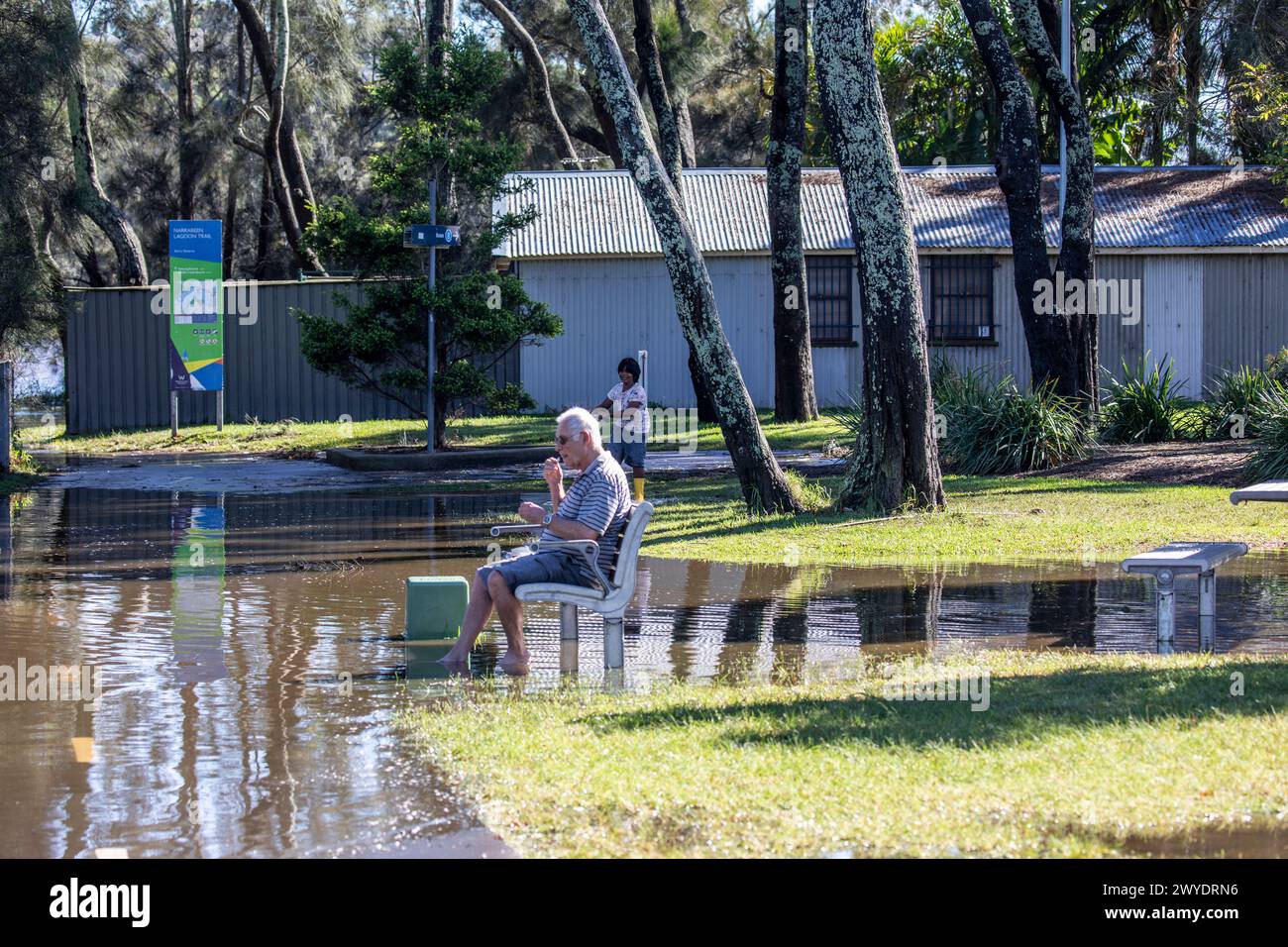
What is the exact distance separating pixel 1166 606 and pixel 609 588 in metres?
3.14

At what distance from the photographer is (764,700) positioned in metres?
7.66

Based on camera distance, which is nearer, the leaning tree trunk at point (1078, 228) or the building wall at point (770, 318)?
the leaning tree trunk at point (1078, 228)

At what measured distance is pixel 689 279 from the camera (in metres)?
15.5

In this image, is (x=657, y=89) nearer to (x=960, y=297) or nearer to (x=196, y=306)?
(x=960, y=297)

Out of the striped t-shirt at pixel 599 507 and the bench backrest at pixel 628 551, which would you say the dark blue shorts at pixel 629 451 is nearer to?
the striped t-shirt at pixel 599 507

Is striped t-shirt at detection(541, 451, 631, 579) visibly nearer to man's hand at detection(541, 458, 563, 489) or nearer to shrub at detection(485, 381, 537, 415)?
man's hand at detection(541, 458, 563, 489)

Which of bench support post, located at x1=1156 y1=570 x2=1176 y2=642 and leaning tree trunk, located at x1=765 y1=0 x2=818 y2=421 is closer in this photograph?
bench support post, located at x1=1156 y1=570 x2=1176 y2=642

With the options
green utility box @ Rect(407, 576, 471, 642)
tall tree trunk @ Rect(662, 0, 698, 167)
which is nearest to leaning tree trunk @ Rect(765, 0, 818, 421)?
tall tree trunk @ Rect(662, 0, 698, 167)

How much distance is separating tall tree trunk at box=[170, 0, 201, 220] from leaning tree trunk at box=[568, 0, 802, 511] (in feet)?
93.2

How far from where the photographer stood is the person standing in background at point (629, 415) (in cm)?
1655

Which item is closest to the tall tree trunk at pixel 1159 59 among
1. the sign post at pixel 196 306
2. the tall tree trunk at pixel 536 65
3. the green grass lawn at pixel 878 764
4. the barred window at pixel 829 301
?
the barred window at pixel 829 301

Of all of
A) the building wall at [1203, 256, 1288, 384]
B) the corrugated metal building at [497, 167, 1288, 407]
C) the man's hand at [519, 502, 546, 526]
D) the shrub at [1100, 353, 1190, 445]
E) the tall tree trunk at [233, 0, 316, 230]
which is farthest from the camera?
the tall tree trunk at [233, 0, 316, 230]

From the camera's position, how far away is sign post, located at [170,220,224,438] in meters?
26.8

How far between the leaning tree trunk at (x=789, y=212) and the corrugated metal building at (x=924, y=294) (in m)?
4.03
